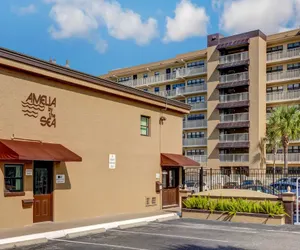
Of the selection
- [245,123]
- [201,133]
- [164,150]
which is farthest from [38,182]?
[201,133]

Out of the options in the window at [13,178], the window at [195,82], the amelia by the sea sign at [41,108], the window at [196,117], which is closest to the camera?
the window at [13,178]

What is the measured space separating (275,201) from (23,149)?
11.1 m

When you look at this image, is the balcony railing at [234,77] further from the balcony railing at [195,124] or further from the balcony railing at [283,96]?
the balcony railing at [195,124]

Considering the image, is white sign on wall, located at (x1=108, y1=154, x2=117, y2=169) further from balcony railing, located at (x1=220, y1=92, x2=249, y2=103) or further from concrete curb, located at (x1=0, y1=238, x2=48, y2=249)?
balcony railing, located at (x1=220, y1=92, x2=249, y2=103)

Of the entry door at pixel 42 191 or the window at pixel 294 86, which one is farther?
the window at pixel 294 86

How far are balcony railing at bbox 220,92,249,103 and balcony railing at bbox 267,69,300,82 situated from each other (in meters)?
3.56

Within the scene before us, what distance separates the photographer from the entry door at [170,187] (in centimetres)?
2394

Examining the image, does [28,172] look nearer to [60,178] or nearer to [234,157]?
[60,178]

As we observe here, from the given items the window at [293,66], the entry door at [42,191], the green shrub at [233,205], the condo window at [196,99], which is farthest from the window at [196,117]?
the entry door at [42,191]

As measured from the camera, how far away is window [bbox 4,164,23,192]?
14.9m

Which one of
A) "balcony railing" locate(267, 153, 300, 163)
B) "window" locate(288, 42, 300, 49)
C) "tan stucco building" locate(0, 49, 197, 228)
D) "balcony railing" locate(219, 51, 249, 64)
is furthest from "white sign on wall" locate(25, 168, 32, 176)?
"window" locate(288, 42, 300, 49)

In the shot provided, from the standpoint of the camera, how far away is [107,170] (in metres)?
19.5

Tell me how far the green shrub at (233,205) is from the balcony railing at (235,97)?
1324 inches

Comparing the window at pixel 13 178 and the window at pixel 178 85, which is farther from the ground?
the window at pixel 178 85
